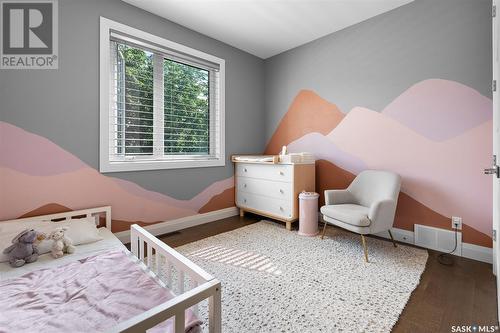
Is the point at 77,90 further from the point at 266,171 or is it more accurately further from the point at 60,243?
the point at 266,171

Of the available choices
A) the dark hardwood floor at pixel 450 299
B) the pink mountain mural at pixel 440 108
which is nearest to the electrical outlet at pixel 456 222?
the dark hardwood floor at pixel 450 299

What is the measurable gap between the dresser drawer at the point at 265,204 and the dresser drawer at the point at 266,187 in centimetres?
6

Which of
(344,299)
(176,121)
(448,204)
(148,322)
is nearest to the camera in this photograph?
(148,322)

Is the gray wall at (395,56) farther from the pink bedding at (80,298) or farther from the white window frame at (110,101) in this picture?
the pink bedding at (80,298)

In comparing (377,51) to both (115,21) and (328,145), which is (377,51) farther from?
(115,21)

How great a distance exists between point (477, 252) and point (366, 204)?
3.16 ft

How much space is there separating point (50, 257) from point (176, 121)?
1903mm

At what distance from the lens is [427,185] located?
241 cm

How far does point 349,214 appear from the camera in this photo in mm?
2205

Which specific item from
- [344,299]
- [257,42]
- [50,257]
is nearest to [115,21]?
[257,42]

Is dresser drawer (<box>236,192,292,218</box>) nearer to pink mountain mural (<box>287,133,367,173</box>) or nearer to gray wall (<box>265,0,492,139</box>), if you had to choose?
pink mountain mural (<box>287,133,367,173</box>)

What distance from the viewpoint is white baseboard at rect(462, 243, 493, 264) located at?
207cm

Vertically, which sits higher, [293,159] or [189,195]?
[293,159]
